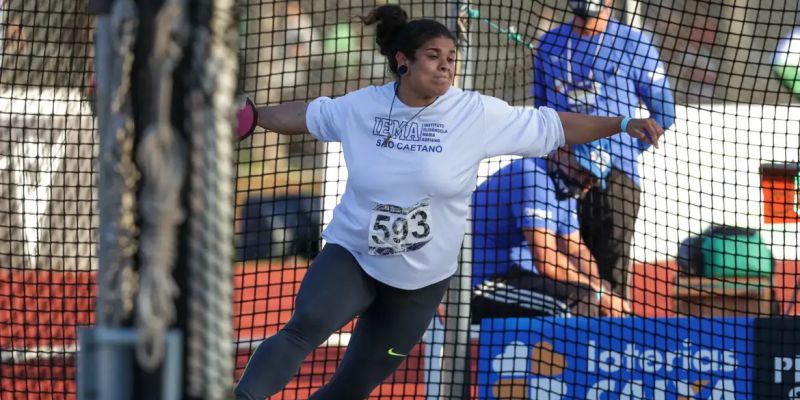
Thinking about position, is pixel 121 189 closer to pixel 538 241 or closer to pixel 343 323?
pixel 343 323

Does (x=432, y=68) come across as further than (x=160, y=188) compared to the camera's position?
Yes

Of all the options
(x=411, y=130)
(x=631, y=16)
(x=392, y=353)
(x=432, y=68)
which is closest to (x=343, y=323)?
(x=392, y=353)

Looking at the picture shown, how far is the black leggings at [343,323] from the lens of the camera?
3742 millimetres

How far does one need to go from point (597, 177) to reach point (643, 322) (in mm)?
843

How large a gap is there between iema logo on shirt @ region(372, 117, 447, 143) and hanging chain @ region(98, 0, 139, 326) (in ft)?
7.19

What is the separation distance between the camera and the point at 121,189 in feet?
5.59

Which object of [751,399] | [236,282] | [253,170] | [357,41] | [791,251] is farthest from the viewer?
[253,170]

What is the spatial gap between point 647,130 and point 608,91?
1754mm

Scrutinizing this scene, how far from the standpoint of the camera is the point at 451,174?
151 inches

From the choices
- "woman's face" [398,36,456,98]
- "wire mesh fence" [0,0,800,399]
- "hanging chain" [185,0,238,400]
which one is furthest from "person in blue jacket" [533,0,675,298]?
"hanging chain" [185,0,238,400]

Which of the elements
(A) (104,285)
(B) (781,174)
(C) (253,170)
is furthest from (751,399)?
(C) (253,170)

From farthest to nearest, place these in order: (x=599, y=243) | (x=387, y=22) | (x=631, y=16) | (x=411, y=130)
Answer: (x=631, y=16)
(x=599, y=243)
(x=387, y=22)
(x=411, y=130)

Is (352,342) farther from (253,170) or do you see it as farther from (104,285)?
(253,170)

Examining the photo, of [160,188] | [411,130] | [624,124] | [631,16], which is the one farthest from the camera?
[631,16]
